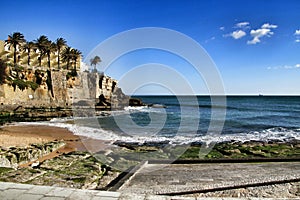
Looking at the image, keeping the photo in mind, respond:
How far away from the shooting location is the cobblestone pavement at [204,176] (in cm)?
626

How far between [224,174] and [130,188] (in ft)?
10.1

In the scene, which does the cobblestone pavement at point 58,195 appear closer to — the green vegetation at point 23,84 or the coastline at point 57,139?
the coastline at point 57,139

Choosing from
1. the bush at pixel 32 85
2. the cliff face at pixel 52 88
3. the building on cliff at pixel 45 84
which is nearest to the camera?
the cliff face at pixel 52 88

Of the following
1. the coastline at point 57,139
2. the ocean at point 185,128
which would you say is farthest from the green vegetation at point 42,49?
the coastline at point 57,139

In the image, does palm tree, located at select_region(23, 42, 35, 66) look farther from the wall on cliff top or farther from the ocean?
the ocean

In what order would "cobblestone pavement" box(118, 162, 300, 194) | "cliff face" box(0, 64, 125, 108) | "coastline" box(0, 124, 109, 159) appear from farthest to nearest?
"cliff face" box(0, 64, 125, 108)
"coastline" box(0, 124, 109, 159)
"cobblestone pavement" box(118, 162, 300, 194)

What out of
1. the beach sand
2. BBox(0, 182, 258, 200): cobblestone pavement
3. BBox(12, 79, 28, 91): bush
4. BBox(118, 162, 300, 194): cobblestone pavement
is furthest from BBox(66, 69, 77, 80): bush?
BBox(0, 182, 258, 200): cobblestone pavement

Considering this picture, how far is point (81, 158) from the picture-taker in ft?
31.9

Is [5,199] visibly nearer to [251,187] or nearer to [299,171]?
[251,187]

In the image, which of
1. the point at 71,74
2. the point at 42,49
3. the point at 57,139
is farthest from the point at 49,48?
the point at 57,139

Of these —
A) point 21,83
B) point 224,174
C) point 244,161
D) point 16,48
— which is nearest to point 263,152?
point 244,161

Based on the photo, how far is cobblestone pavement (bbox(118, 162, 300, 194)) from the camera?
6262 millimetres

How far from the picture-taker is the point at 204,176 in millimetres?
7617

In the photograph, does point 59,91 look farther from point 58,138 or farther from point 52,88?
point 58,138
